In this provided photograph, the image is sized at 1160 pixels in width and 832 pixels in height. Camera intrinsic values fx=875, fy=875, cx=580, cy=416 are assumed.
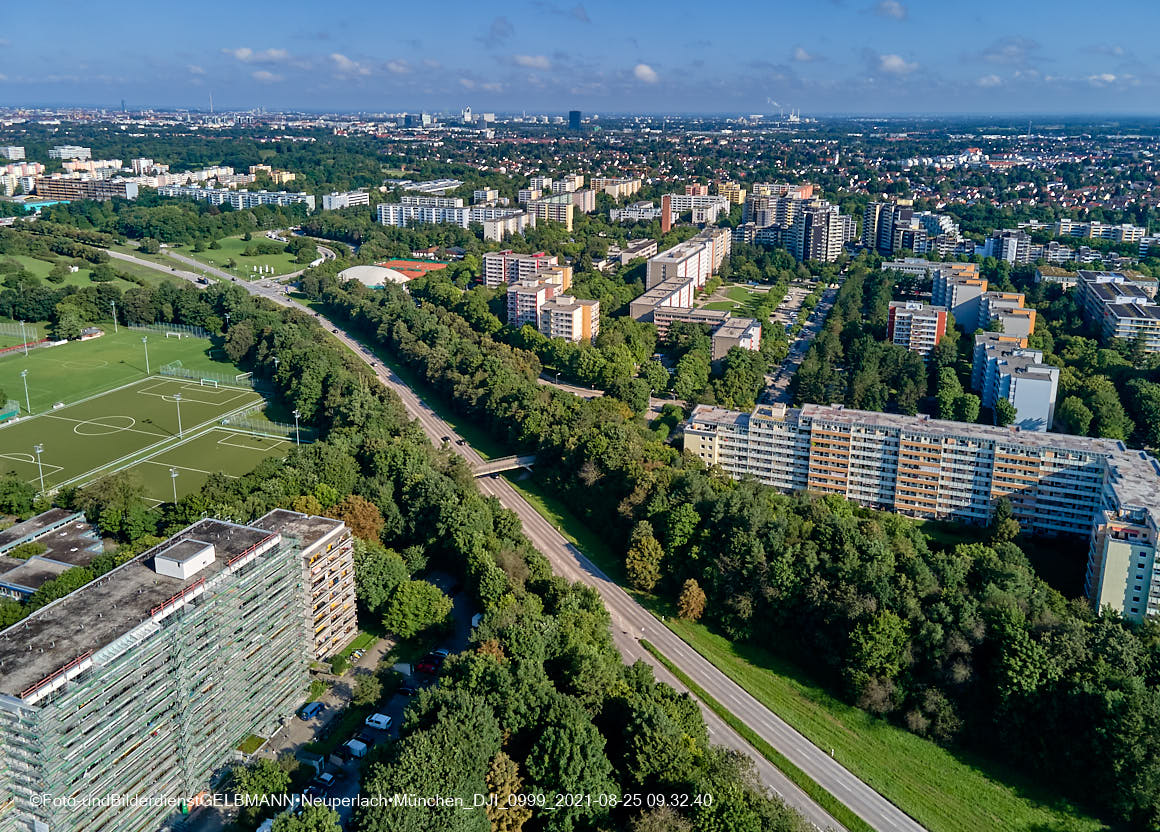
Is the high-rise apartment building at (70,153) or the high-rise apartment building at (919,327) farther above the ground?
the high-rise apartment building at (70,153)

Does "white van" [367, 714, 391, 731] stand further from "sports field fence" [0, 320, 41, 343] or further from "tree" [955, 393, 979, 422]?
"sports field fence" [0, 320, 41, 343]

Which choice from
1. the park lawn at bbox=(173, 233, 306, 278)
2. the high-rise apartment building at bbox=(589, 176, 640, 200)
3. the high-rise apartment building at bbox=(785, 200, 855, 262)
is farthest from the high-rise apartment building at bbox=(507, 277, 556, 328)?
the high-rise apartment building at bbox=(589, 176, 640, 200)

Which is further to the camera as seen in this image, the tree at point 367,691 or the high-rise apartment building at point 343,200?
the high-rise apartment building at point 343,200

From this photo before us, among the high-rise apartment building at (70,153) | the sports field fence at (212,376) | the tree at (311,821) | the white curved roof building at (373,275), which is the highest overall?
the high-rise apartment building at (70,153)

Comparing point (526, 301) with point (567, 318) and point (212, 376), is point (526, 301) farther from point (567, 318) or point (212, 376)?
point (212, 376)

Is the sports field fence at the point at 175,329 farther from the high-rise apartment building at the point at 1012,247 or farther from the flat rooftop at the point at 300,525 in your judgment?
the high-rise apartment building at the point at 1012,247

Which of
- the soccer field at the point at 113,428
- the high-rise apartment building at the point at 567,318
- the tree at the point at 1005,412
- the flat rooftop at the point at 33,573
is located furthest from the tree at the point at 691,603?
the high-rise apartment building at the point at 567,318

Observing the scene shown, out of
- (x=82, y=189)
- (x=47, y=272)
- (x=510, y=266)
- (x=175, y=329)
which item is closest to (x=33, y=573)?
(x=175, y=329)

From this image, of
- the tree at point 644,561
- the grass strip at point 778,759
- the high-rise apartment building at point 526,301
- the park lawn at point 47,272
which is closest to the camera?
the grass strip at point 778,759
